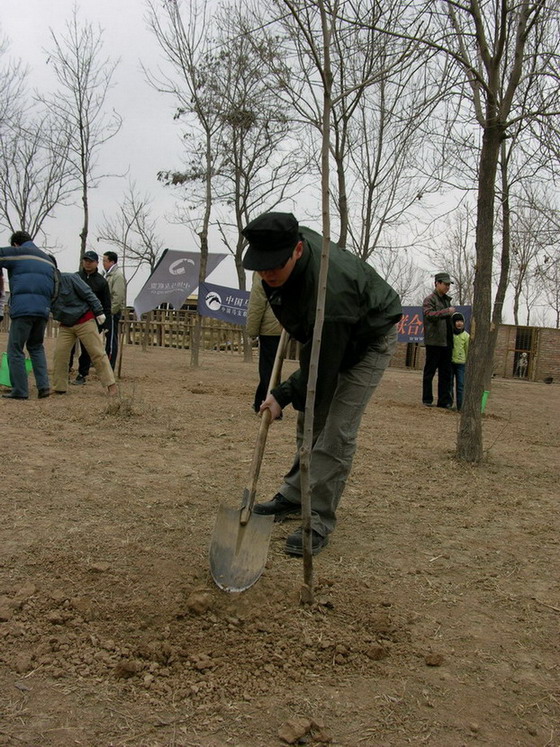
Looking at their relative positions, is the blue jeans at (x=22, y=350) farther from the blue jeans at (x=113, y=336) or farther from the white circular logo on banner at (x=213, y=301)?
the white circular logo on banner at (x=213, y=301)

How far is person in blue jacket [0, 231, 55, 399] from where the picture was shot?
713cm

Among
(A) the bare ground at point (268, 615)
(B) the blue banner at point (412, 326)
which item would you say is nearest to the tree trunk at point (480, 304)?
(A) the bare ground at point (268, 615)

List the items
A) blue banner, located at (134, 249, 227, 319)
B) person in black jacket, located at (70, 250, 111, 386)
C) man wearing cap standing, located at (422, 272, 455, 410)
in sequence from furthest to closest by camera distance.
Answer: blue banner, located at (134, 249, 227, 319), man wearing cap standing, located at (422, 272, 455, 410), person in black jacket, located at (70, 250, 111, 386)

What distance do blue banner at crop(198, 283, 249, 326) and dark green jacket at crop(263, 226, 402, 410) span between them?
1039 cm

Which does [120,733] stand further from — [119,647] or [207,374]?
[207,374]

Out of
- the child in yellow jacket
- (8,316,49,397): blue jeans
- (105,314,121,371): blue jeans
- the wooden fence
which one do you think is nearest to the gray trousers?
(8,316,49,397): blue jeans

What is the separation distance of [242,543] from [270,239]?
129 centimetres

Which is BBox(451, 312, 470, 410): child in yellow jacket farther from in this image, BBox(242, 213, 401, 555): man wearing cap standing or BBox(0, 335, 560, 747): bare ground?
BBox(242, 213, 401, 555): man wearing cap standing

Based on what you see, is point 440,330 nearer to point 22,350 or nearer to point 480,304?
point 480,304

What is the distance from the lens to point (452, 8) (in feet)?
16.7

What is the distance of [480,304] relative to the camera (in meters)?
5.38

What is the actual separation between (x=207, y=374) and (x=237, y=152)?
7394mm

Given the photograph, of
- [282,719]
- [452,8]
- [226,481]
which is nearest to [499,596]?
[282,719]

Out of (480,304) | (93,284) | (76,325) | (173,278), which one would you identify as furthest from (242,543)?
(173,278)
